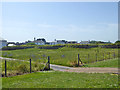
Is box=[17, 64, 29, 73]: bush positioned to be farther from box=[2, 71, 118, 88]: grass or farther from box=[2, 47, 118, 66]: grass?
box=[2, 47, 118, 66]: grass

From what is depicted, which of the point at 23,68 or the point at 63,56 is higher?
the point at 63,56

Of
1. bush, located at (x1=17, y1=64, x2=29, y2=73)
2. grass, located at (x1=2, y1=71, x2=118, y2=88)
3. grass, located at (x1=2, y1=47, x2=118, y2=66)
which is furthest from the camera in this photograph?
grass, located at (x1=2, y1=47, x2=118, y2=66)

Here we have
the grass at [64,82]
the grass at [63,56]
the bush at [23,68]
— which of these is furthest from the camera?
the grass at [63,56]

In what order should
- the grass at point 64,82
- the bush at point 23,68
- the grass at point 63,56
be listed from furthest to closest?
the grass at point 63,56 < the bush at point 23,68 < the grass at point 64,82

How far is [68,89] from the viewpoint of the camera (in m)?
7.19

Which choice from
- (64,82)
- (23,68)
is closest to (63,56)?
(23,68)

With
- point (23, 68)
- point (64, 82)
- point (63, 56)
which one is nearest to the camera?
point (64, 82)

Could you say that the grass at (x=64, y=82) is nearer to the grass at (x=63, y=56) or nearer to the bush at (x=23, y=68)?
the bush at (x=23, y=68)

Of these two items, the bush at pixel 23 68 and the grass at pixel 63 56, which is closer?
the bush at pixel 23 68

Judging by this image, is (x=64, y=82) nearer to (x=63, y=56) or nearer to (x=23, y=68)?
(x=23, y=68)

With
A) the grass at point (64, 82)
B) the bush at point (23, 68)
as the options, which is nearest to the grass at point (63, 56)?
the bush at point (23, 68)

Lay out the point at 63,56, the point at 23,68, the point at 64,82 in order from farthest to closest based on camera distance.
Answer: the point at 63,56 → the point at 23,68 → the point at 64,82

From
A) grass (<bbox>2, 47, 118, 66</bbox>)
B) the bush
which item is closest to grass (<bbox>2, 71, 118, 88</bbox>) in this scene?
the bush

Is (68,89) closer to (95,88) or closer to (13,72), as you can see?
(95,88)
